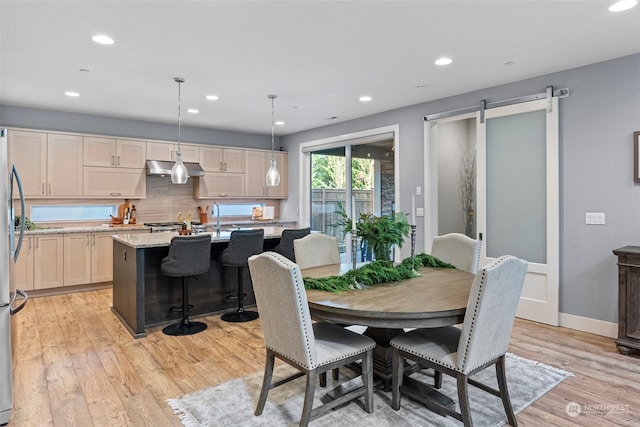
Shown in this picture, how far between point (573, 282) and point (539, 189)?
0.98 meters

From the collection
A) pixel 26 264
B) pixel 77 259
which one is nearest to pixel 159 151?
pixel 77 259

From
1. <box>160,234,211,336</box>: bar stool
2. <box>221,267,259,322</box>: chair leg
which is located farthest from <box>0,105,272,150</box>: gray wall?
<box>221,267,259,322</box>: chair leg

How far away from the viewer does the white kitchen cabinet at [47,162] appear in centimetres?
517

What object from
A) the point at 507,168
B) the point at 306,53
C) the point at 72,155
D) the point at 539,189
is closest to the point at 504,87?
the point at 507,168

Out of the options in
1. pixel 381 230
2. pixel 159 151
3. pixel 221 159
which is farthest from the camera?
pixel 221 159

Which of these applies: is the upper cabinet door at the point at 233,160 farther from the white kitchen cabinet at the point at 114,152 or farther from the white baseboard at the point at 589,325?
the white baseboard at the point at 589,325

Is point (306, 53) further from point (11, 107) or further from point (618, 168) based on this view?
point (11, 107)

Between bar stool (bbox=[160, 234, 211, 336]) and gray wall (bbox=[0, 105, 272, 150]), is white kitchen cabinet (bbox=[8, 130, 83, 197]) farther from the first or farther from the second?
bar stool (bbox=[160, 234, 211, 336])

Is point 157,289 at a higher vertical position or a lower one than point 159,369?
higher

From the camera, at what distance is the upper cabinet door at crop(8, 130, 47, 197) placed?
5121 millimetres

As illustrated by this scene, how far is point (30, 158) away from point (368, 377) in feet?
17.6

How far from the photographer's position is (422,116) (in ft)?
17.0

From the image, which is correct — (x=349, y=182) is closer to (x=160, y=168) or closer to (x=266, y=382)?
(x=160, y=168)

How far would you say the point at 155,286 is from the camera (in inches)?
159
